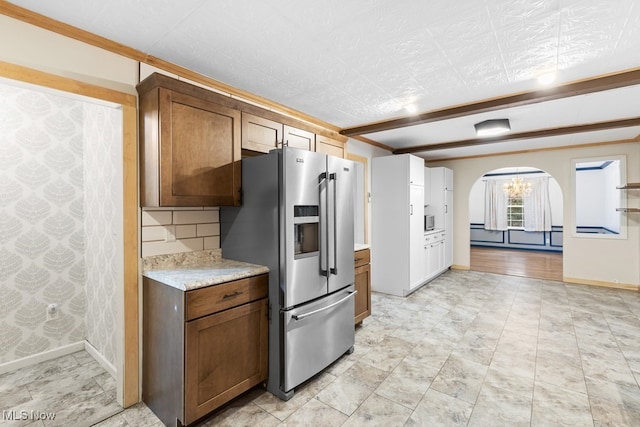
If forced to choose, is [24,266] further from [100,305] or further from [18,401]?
[18,401]

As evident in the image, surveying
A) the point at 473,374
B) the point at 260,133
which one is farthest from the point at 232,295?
the point at 473,374

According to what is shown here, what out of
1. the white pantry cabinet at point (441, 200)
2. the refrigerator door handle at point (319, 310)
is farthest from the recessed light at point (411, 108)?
the white pantry cabinet at point (441, 200)

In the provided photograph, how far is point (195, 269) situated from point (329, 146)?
6.69 ft

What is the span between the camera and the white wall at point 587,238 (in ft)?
16.4

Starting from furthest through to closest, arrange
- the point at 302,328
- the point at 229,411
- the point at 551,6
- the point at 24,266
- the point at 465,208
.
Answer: the point at 465,208
the point at 24,266
the point at 302,328
the point at 229,411
the point at 551,6

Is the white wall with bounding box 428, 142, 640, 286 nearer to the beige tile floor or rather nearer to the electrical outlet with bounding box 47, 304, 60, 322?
the beige tile floor

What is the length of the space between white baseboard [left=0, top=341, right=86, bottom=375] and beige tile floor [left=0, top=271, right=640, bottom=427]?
1.29 meters

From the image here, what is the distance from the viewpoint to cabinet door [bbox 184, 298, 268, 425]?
187 cm

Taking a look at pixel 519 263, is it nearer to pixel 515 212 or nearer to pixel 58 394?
pixel 515 212

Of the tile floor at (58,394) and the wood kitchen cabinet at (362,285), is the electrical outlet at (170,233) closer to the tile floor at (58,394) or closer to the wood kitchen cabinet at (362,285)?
the tile floor at (58,394)

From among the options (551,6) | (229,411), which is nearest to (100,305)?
(229,411)

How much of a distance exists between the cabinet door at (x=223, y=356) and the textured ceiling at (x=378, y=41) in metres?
1.82

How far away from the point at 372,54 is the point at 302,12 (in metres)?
0.68

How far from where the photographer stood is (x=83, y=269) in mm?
2990
